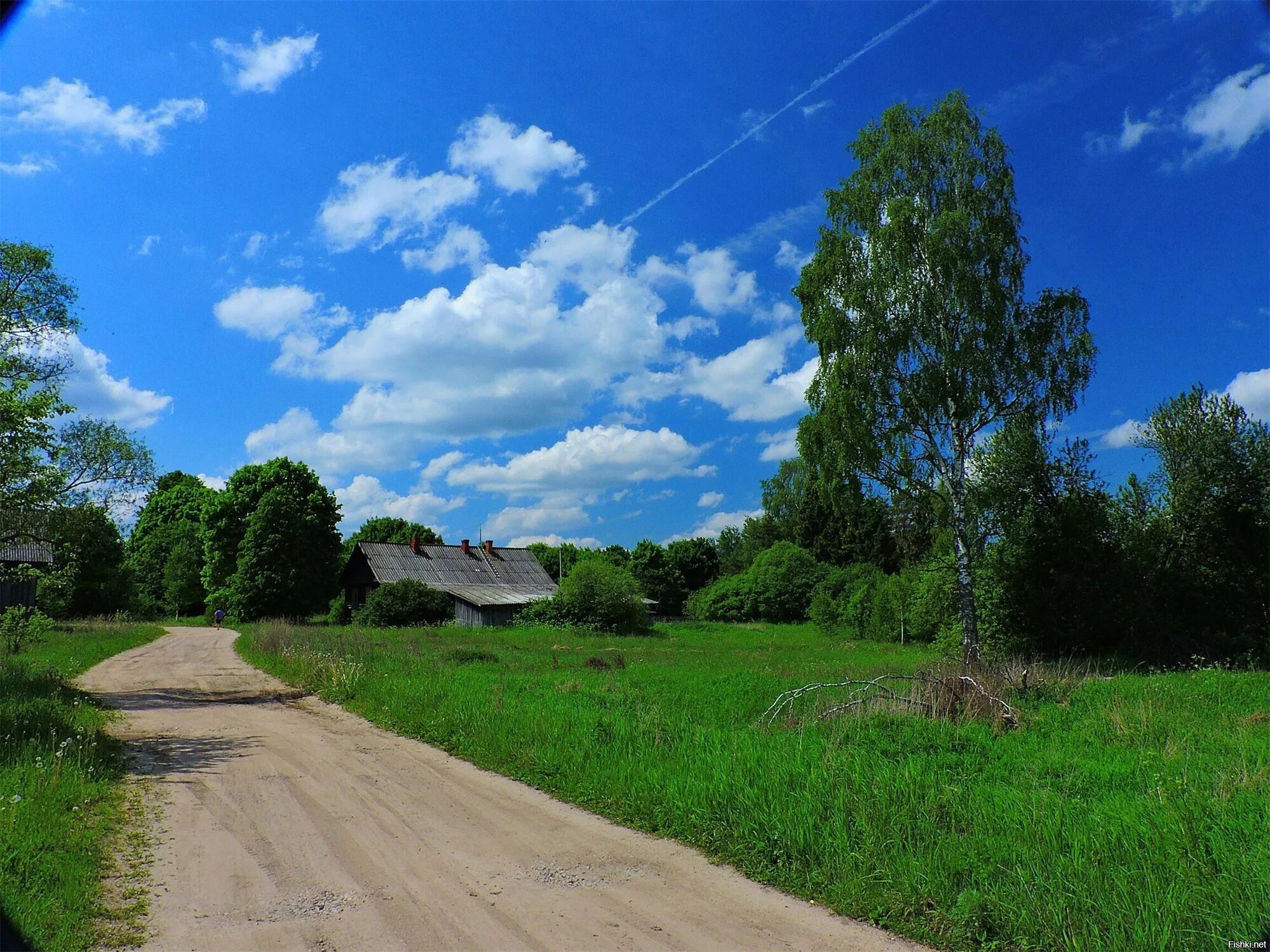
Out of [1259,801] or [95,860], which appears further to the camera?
[1259,801]

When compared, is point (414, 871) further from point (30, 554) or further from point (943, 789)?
point (30, 554)

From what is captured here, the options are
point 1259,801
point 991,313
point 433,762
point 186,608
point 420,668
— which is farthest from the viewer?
point 186,608

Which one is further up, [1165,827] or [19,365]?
[19,365]

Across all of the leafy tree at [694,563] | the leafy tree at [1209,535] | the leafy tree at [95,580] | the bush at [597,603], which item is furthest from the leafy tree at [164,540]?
the leafy tree at [1209,535]

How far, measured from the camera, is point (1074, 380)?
24.3m

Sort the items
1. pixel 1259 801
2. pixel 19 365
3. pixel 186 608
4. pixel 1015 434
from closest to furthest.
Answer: pixel 1259 801
pixel 19 365
pixel 1015 434
pixel 186 608

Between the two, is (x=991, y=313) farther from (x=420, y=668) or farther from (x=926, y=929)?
(x=926, y=929)

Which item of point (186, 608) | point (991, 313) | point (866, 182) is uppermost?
point (866, 182)

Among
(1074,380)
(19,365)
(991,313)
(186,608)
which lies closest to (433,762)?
(19,365)

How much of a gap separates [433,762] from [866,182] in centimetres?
2330

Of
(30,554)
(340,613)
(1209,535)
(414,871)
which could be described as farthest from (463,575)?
(414,871)

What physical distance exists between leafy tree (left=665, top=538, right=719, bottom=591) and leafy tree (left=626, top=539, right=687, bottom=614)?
1.58 meters

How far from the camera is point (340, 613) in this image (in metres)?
54.2

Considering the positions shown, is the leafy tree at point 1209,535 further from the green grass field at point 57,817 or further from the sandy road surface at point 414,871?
the green grass field at point 57,817
